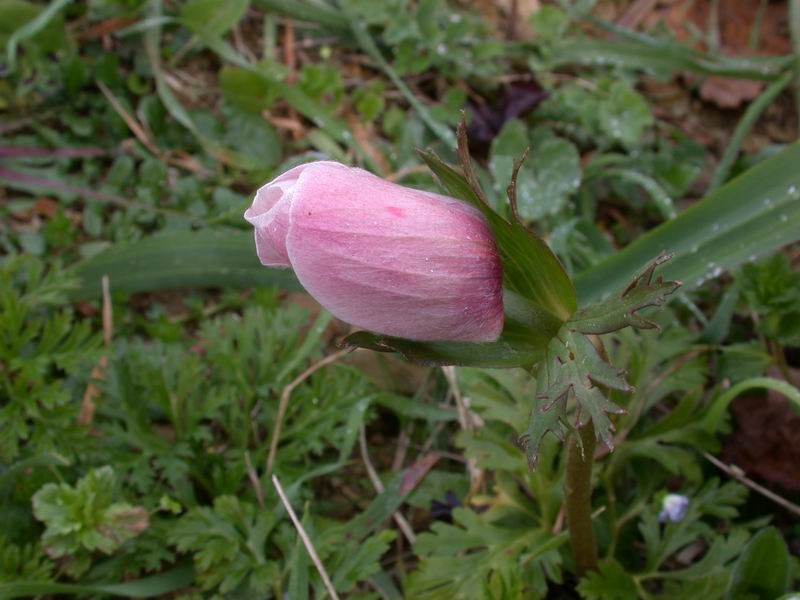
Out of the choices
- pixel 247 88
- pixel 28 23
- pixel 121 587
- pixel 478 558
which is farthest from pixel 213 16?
pixel 478 558

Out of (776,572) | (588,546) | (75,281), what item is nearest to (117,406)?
(75,281)

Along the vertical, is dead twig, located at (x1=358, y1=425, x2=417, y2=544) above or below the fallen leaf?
below

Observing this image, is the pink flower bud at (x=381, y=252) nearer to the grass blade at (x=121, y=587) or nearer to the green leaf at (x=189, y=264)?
the grass blade at (x=121, y=587)

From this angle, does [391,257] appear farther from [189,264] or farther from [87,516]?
[189,264]

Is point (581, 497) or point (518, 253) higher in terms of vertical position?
point (518, 253)

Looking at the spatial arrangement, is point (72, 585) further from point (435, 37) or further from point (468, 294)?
point (435, 37)

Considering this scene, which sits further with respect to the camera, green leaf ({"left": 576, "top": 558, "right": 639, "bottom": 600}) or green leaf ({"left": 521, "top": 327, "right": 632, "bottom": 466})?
green leaf ({"left": 576, "top": 558, "right": 639, "bottom": 600})

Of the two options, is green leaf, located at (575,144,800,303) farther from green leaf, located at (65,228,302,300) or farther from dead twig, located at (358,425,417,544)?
green leaf, located at (65,228,302,300)

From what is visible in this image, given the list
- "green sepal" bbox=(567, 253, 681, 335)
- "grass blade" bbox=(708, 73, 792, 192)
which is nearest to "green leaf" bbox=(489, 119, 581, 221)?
"grass blade" bbox=(708, 73, 792, 192)
